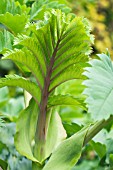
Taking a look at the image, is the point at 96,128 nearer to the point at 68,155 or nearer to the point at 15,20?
the point at 68,155

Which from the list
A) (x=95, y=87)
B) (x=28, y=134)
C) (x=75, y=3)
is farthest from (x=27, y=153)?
(x=75, y=3)

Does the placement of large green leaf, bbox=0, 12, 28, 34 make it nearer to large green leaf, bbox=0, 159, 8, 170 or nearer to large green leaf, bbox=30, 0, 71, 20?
large green leaf, bbox=30, 0, 71, 20

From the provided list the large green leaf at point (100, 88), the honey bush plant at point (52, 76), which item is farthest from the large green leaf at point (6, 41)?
the large green leaf at point (100, 88)

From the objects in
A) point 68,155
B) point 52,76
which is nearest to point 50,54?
point 52,76

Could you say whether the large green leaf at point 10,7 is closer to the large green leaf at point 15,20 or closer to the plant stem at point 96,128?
the large green leaf at point 15,20

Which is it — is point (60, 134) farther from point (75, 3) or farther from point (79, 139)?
point (75, 3)

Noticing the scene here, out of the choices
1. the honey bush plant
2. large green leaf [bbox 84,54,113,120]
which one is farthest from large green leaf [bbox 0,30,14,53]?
large green leaf [bbox 84,54,113,120]

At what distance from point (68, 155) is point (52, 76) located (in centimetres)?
11

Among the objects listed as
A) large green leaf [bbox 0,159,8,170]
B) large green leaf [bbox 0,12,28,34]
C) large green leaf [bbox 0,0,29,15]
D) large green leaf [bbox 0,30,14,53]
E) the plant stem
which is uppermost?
large green leaf [bbox 0,0,29,15]

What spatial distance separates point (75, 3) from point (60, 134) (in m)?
2.41

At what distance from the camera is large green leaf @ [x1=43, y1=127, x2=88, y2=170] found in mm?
587

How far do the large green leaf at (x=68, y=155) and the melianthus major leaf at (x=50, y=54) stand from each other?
3cm

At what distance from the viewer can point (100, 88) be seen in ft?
1.65

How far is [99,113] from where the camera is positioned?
465 millimetres
